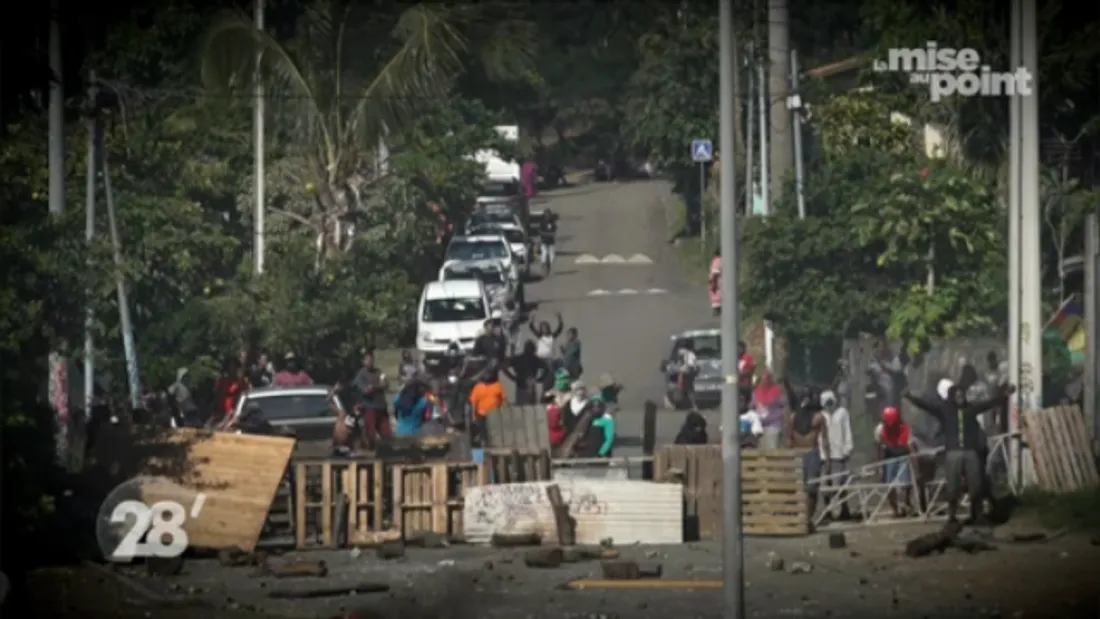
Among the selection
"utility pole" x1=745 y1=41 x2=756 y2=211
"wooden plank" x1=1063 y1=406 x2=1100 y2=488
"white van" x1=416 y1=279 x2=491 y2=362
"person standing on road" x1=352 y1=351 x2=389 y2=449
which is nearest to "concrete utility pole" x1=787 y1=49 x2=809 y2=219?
"utility pole" x1=745 y1=41 x2=756 y2=211

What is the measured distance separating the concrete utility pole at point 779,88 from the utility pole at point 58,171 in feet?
20.9

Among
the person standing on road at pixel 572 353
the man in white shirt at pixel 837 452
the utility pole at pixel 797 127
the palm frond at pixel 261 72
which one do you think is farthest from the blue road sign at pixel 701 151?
the palm frond at pixel 261 72

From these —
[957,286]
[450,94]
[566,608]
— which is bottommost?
[566,608]

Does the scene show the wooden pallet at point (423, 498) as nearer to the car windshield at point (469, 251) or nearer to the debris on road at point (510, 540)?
the debris on road at point (510, 540)

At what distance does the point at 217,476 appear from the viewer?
60.1 feet

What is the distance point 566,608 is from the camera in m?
16.2

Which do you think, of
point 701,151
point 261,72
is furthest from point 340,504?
point 701,151

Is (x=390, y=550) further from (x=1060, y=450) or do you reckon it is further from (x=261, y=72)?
(x=1060, y=450)

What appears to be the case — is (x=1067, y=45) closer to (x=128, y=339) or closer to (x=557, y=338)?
(x=557, y=338)

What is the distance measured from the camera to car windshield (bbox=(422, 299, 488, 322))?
779 inches

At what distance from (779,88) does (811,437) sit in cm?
346

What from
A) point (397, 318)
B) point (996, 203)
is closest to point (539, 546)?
point (397, 318)

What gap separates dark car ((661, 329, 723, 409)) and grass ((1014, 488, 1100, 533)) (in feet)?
9.66

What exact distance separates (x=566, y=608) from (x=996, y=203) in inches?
257
